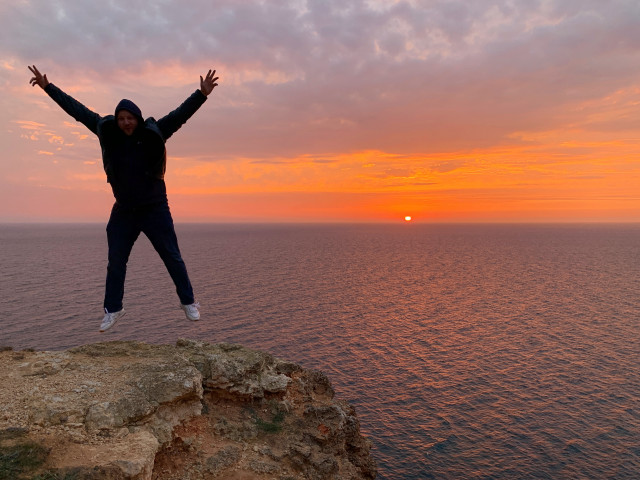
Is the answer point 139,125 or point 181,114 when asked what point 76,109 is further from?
point 181,114

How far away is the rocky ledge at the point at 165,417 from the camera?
11352 millimetres

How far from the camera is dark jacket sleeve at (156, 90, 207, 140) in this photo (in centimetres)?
827

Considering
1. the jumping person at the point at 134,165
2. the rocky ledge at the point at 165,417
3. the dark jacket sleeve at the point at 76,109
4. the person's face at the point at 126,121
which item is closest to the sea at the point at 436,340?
the rocky ledge at the point at 165,417

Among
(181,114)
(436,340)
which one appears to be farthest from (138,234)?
(436,340)

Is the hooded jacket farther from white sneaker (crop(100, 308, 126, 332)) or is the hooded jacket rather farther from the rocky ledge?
the rocky ledge

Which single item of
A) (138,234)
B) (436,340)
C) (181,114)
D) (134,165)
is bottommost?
(436,340)

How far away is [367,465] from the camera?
984 inches

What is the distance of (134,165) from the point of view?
8.46 metres

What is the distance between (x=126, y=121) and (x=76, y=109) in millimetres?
1317

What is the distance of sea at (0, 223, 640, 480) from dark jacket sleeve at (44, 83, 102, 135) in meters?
33.7

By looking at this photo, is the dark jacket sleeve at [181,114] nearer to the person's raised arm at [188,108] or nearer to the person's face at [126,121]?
the person's raised arm at [188,108]

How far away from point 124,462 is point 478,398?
133 feet

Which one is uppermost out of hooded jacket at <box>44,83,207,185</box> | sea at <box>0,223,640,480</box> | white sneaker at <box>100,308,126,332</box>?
hooded jacket at <box>44,83,207,185</box>

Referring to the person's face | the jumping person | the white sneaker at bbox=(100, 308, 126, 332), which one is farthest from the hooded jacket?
the white sneaker at bbox=(100, 308, 126, 332)
